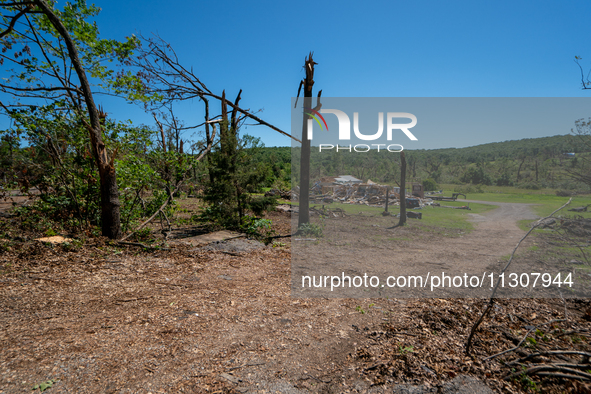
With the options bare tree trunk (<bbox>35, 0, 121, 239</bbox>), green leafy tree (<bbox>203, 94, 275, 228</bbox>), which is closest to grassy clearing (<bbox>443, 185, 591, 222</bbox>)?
green leafy tree (<bbox>203, 94, 275, 228</bbox>)

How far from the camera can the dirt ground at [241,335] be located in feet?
8.22

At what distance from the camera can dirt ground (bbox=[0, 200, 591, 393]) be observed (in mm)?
2506

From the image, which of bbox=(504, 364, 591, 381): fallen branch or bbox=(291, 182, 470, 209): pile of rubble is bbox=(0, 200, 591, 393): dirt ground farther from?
bbox=(291, 182, 470, 209): pile of rubble

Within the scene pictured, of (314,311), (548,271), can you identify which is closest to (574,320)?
(548,271)

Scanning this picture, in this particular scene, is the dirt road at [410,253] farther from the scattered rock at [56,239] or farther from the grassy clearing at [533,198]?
the scattered rock at [56,239]

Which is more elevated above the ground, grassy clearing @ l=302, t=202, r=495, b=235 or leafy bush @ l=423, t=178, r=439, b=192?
leafy bush @ l=423, t=178, r=439, b=192

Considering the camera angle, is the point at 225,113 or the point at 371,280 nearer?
the point at 371,280

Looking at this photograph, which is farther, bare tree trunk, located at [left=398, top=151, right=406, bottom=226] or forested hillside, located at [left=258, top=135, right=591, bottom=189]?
bare tree trunk, located at [left=398, top=151, right=406, bottom=226]

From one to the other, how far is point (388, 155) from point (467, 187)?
1.89 meters

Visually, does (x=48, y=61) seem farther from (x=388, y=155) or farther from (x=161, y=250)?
(x=388, y=155)

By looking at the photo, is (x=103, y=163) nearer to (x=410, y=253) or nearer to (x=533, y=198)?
(x=410, y=253)

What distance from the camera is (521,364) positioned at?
107 inches

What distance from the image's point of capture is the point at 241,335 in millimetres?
3281

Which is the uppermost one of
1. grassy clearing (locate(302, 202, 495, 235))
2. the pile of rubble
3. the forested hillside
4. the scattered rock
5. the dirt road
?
the forested hillside
